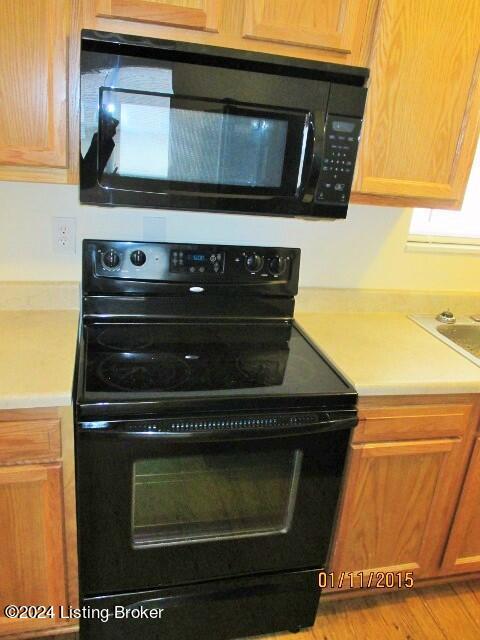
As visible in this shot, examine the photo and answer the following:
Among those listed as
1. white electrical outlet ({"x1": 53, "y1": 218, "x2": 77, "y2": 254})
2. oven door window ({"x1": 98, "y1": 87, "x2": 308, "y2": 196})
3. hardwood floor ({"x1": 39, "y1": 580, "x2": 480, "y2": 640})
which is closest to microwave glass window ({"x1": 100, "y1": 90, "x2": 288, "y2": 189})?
oven door window ({"x1": 98, "y1": 87, "x2": 308, "y2": 196})

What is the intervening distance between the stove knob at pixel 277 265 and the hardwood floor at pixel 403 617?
1164 millimetres

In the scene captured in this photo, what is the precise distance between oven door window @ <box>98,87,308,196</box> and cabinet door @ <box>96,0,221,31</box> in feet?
0.60

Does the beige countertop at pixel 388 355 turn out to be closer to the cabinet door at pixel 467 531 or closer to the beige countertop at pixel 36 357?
the cabinet door at pixel 467 531

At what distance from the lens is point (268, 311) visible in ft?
5.72

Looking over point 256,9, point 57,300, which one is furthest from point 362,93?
point 57,300

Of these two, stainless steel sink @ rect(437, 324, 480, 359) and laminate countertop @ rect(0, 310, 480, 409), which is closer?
laminate countertop @ rect(0, 310, 480, 409)

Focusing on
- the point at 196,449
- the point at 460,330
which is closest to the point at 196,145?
the point at 196,449

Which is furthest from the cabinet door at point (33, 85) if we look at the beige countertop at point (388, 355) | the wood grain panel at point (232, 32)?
the beige countertop at point (388, 355)

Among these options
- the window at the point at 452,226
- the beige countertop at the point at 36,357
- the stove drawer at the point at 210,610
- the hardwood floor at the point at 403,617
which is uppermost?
the window at the point at 452,226

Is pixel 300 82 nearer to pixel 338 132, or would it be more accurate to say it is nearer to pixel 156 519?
pixel 338 132

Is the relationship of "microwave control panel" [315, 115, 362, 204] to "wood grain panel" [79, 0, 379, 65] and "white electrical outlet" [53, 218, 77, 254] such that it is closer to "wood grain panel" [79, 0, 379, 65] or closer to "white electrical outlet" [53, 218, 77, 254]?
"wood grain panel" [79, 0, 379, 65]

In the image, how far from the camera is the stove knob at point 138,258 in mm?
1578

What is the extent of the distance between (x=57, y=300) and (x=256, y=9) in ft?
3.45

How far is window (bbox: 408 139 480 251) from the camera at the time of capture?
1975 mm
